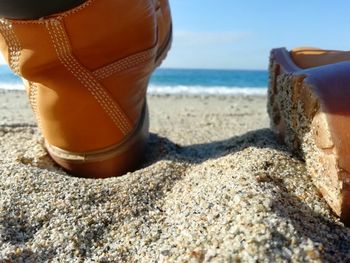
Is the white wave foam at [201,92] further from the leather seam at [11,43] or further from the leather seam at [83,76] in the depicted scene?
the leather seam at [11,43]

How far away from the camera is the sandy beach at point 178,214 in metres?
0.83

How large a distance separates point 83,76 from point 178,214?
1.65ft

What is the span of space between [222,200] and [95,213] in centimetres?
31

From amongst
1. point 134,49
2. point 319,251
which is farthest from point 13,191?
point 319,251

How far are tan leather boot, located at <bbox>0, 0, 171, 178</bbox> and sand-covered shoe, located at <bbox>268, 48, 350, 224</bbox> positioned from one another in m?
0.47

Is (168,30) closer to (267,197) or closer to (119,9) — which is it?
(119,9)

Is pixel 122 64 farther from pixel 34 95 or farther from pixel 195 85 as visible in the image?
pixel 195 85

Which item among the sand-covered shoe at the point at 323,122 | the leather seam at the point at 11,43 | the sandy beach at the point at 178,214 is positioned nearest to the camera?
the sandy beach at the point at 178,214

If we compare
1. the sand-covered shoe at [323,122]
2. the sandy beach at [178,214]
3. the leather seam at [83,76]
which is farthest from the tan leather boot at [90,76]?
the sand-covered shoe at [323,122]

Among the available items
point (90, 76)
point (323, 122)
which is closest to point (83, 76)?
point (90, 76)

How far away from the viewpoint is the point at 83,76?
4.21 feet

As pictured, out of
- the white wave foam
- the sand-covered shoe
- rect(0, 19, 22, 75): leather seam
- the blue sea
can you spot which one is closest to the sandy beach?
the sand-covered shoe

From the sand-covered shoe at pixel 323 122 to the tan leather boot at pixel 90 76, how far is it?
467 mm

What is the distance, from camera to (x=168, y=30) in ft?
5.95
